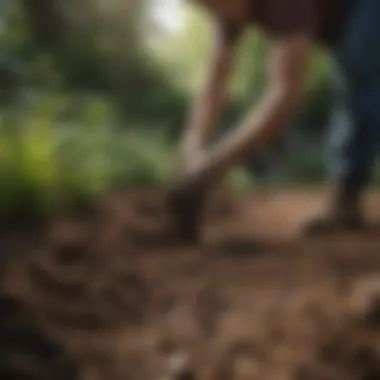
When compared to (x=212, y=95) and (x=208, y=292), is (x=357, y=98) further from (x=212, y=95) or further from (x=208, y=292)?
(x=208, y=292)

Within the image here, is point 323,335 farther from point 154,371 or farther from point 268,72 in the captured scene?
point 268,72

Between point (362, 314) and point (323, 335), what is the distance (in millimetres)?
57

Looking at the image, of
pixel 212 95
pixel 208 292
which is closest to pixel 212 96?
pixel 212 95

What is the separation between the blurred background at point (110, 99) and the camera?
1.28 meters

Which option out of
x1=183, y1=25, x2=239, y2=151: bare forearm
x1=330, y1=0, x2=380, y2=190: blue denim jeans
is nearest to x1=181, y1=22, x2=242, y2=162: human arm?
x1=183, y1=25, x2=239, y2=151: bare forearm

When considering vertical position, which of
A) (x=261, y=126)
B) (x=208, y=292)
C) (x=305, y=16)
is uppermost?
(x=305, y=16)

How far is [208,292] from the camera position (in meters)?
1.25

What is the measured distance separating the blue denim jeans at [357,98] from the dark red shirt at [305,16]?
0.02m

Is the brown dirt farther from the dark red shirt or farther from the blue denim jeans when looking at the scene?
the dark red shirt

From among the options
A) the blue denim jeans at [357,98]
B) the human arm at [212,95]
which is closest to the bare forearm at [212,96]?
the human arm at [212,95]

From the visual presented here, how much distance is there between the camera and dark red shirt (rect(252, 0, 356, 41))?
1275 millimetres

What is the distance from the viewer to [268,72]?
1.27 metres

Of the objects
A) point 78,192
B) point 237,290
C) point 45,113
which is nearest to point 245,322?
point 237,290

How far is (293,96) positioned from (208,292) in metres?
0.29
